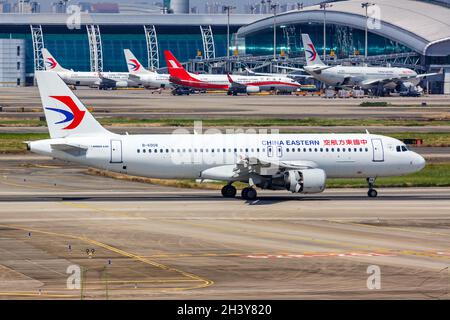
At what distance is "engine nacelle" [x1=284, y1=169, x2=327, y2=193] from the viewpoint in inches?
2048

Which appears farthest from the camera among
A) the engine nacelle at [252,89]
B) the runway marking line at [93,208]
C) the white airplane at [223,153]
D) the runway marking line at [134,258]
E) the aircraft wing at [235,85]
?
the engine nacelle at [252,89]

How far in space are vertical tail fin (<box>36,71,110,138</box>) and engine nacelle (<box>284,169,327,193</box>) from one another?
11722 millimetres

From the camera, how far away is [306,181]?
5200cm

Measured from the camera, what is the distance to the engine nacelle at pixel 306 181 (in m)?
52.0

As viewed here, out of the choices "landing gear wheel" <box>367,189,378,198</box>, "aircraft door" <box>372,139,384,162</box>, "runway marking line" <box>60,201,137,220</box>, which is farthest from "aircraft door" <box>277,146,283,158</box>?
"runway marking line" <box>60,201,137,220</box>

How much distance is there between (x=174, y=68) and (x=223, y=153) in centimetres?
13566

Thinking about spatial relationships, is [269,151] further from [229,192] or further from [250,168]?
[229,192]

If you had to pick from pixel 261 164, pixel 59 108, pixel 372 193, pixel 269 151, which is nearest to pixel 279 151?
pixel 269 151

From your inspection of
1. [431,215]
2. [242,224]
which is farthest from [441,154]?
[242,224]

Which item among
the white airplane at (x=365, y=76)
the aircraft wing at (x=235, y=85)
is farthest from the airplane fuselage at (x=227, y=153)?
the aircraft wing at (x=235, y=85)

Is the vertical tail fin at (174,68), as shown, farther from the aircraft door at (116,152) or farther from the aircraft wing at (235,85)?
the aircraft door at (116,152)

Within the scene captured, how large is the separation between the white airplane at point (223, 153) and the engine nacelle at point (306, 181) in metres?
0.05

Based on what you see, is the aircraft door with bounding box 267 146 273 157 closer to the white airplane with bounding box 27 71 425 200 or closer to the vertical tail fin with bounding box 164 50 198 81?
the white airplane with bounding box 27 71 425 200
